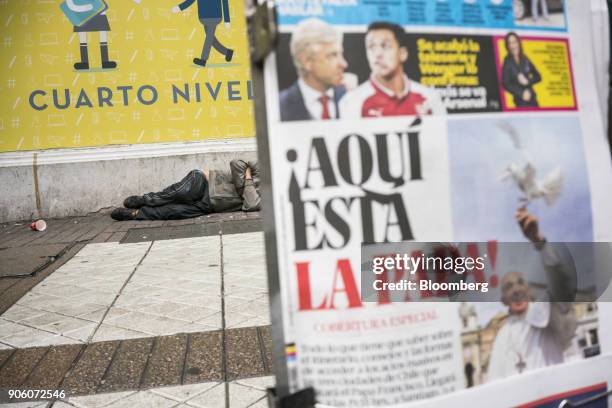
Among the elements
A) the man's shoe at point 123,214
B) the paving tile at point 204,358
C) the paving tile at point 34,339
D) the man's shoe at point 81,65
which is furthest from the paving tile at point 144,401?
the man's shoe at point 81,65

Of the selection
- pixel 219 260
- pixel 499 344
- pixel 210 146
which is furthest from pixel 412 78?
pixel 210 146

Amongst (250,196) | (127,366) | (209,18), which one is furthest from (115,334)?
(209,18)

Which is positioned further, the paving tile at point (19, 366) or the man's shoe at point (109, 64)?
the man's shoe at point (109, 64)

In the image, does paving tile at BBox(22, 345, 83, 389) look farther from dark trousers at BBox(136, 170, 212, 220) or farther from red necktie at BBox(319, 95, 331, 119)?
dark trousers at BBox(136, 170, 212, 220)

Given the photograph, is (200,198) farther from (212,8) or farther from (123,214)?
(212,8)

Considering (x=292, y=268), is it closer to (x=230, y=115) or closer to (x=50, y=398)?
(x=50, y=398)

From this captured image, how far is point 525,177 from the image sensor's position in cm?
110

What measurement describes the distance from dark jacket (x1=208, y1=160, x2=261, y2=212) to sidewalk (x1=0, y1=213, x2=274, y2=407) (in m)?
2.04

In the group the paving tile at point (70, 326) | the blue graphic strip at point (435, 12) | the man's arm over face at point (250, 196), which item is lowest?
the paving tile at point (70, 326)

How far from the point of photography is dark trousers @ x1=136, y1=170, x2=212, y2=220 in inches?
310

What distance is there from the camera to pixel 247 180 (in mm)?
8055

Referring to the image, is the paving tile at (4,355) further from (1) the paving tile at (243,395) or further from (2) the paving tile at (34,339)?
(1) the paving tile at (243,395)

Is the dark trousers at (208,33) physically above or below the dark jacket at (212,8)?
below

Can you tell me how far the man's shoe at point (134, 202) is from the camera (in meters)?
8.20
